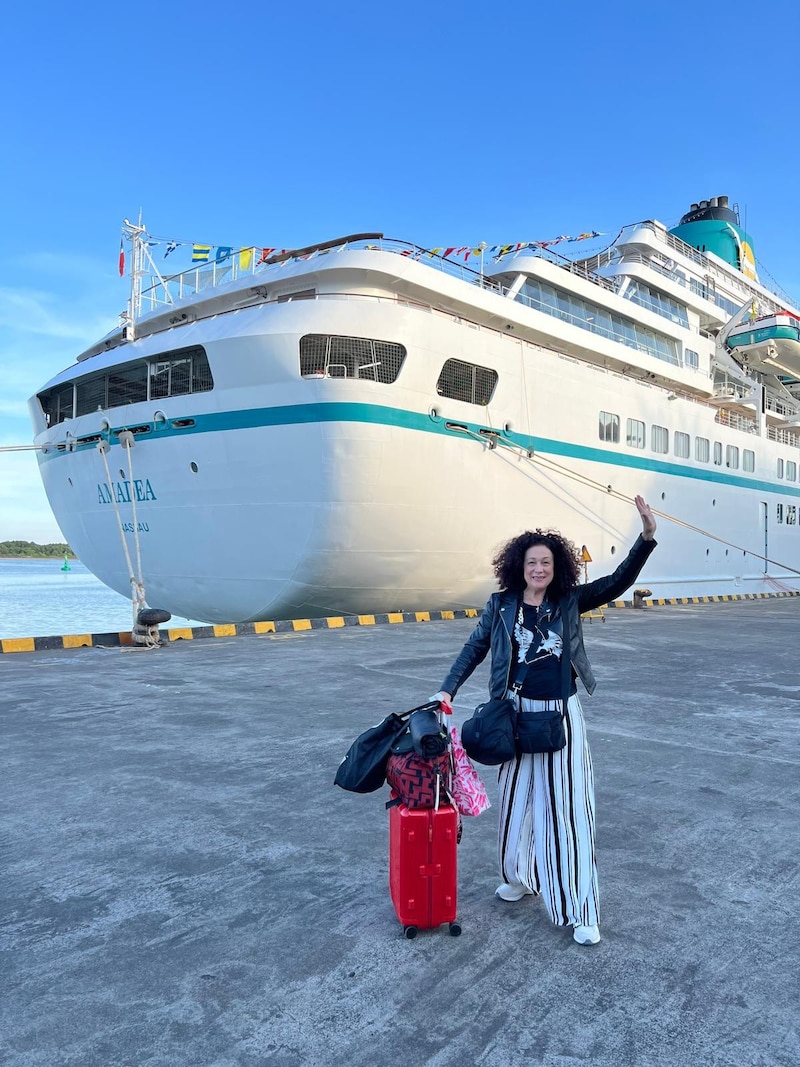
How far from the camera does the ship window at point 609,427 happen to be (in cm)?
1616

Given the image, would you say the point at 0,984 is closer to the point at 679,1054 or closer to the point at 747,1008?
the point at 679,1054

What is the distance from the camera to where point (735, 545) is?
72.9 ft

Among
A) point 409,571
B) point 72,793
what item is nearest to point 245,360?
point 409,571

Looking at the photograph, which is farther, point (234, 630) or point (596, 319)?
point (596, 319)

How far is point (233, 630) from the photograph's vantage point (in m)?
11.7

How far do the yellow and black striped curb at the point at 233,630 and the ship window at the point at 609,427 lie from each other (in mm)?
4809

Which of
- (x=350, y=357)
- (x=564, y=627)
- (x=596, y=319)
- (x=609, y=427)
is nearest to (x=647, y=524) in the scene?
(x=564, y=627)

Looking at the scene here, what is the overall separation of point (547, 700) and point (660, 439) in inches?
658

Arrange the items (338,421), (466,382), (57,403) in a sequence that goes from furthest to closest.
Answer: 1. (57,403)
2. (466,382)
3. (338,421)

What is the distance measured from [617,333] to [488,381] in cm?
608

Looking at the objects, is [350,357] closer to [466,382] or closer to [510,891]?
[466,382]

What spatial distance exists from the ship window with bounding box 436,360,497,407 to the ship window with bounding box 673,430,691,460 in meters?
7.40

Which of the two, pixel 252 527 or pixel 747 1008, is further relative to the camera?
→ pixel 252 527

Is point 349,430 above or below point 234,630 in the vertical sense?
above
